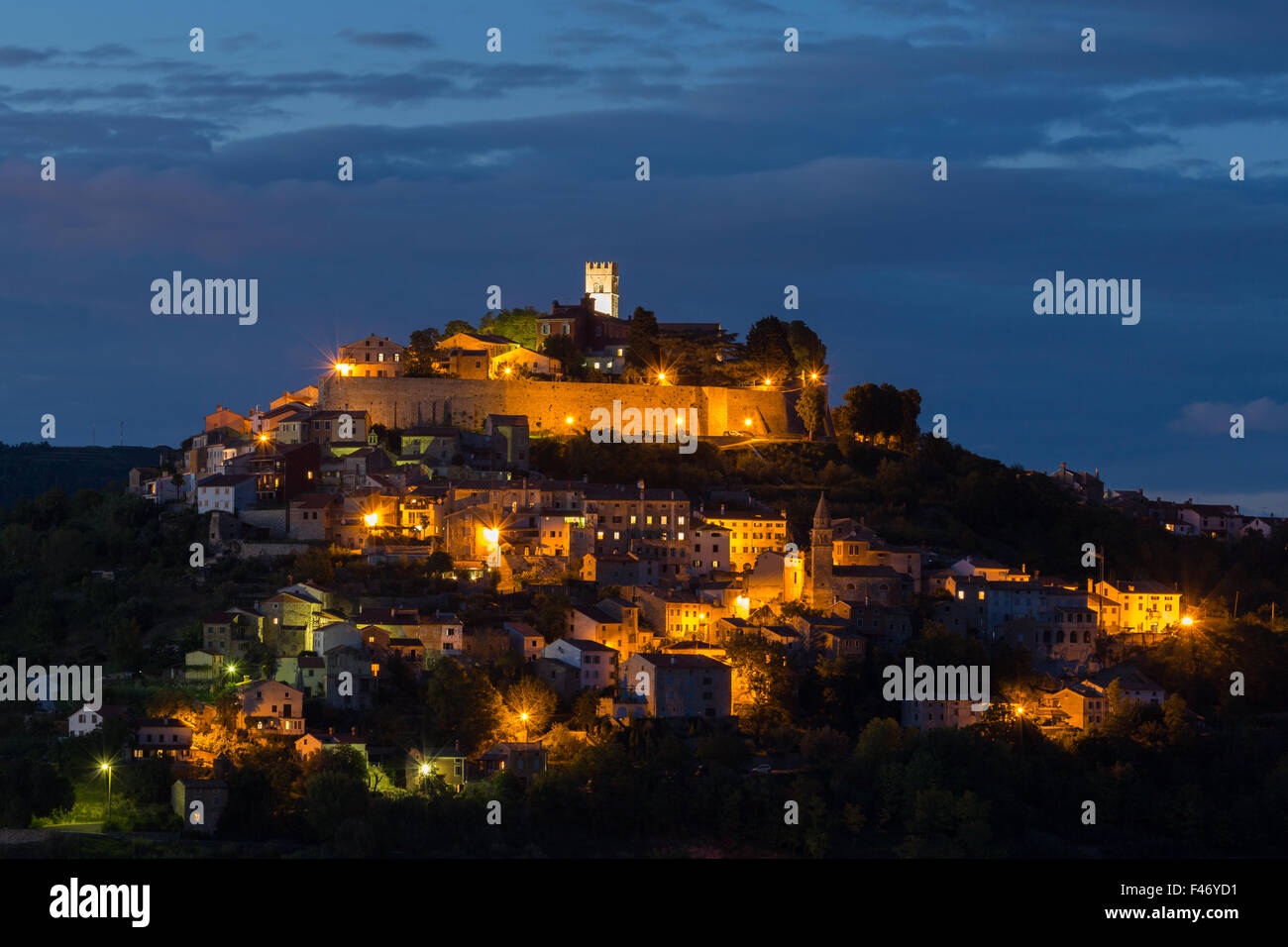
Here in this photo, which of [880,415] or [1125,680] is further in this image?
[880,415]

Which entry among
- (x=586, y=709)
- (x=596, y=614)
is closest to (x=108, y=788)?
(x=586, y=709)

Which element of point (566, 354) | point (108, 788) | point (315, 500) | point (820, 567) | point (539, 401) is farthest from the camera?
point (566, 354)

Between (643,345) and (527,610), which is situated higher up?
(643,345)

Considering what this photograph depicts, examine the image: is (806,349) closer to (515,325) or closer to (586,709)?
(515,325)

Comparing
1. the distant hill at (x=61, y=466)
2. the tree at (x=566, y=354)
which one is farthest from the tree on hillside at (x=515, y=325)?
the distant hill at (x=61, y=466)

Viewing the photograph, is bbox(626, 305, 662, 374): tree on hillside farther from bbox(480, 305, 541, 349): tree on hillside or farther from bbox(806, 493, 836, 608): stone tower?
bbox(806, 493, 836, 608): stone tower

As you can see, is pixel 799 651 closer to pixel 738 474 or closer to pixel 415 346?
pixel 738 474
